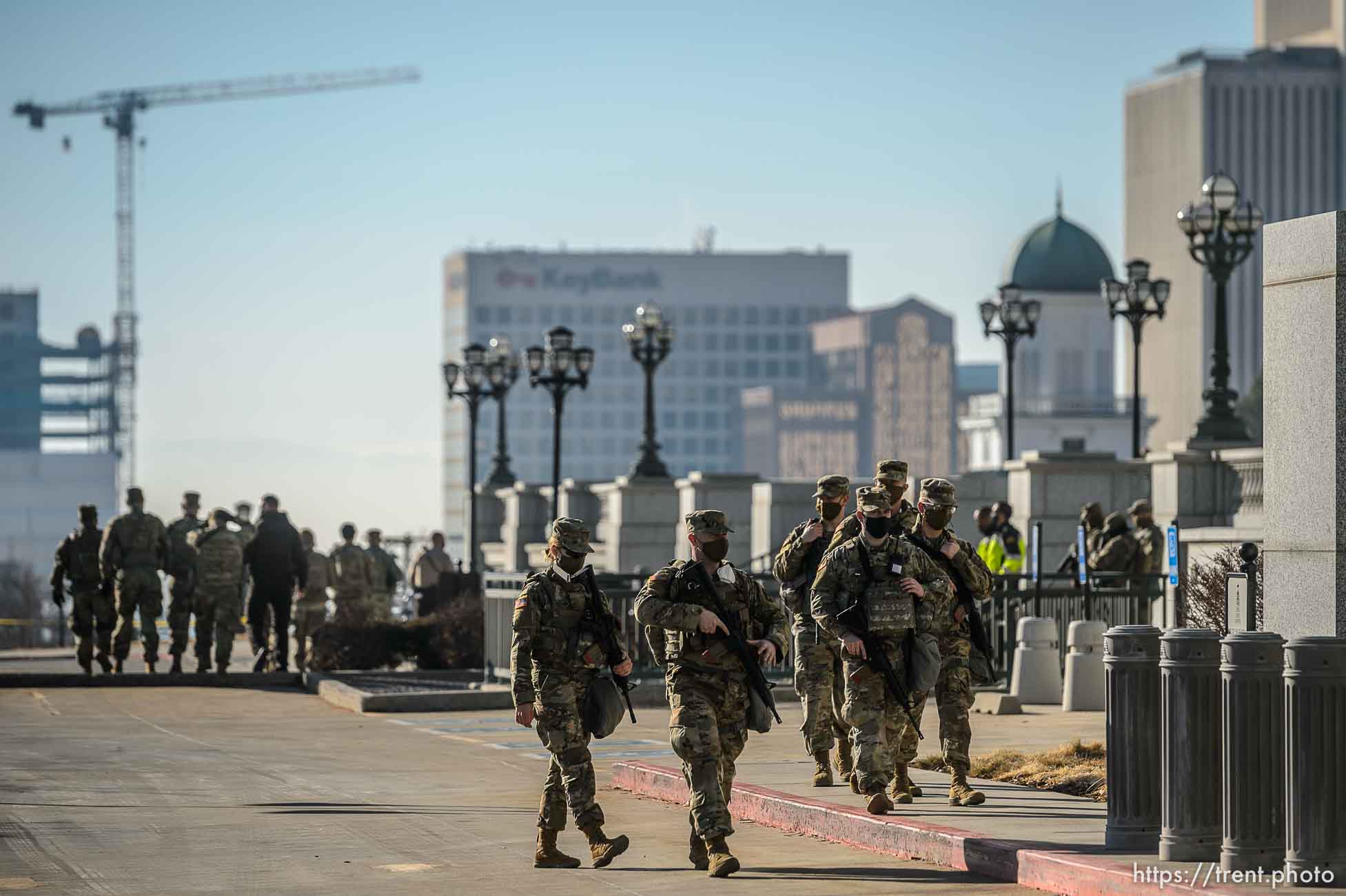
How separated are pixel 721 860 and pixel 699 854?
0.31 metres

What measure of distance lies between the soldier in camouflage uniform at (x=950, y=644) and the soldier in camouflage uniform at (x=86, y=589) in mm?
14679

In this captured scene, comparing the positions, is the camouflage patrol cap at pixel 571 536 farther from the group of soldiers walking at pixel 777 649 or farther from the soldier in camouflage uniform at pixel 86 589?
the soldier in camouflage uniform at pixel 86 589

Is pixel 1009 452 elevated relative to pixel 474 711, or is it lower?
elevated

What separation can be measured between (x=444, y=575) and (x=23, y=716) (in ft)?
32.2

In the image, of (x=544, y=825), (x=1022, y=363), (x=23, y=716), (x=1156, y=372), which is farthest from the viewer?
(x=1156, y=372)

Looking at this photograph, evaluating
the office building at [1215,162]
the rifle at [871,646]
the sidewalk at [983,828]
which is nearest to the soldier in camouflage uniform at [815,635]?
the sidewalk at [983,828]

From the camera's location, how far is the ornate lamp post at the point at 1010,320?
1502 inches

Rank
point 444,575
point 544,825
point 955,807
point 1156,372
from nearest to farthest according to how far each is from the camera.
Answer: point 544,825
point 955,807
point 444,575
point 1156,372

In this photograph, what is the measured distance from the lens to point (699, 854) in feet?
39.8

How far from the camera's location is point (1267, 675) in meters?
10.3

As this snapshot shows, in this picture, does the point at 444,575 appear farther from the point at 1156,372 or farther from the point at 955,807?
the point at 1156,372

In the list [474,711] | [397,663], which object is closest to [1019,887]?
[474,711]

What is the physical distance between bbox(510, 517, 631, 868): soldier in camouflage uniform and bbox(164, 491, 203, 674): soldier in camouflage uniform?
15253mm

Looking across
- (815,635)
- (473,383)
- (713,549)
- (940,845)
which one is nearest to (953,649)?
(815,635)
